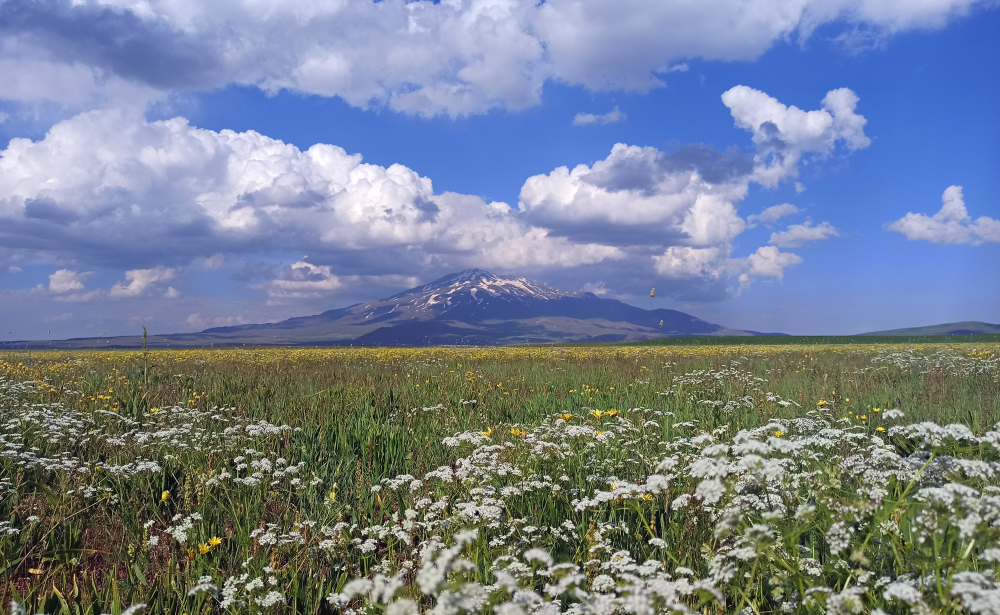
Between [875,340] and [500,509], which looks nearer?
[500,509]

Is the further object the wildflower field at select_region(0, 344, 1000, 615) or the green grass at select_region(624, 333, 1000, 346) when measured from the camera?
the green grass at select_region(624, 333, 1000, 346)

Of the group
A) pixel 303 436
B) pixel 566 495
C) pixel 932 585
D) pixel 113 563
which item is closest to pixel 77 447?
pixel 303 436

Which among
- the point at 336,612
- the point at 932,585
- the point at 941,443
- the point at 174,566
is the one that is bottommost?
the point at 336,612

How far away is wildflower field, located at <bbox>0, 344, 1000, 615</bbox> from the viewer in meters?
2.47

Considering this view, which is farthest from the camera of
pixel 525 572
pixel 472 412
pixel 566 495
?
pixel 472 412

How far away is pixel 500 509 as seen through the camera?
360 cm

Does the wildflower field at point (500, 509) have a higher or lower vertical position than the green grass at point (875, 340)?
higher

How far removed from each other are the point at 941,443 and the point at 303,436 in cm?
655

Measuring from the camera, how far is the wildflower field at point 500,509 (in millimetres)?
2475

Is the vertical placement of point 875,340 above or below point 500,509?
below

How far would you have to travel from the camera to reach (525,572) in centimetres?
297

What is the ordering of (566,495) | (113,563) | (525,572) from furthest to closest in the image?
1. (566,495)
2. (113,563)
3. (525,572)

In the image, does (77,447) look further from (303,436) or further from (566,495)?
(566,495)

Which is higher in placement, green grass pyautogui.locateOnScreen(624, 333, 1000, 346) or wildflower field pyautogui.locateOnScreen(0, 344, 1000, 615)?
wildflower field pyautogui.locateOnScreen(0, 344, 1000, 615)
